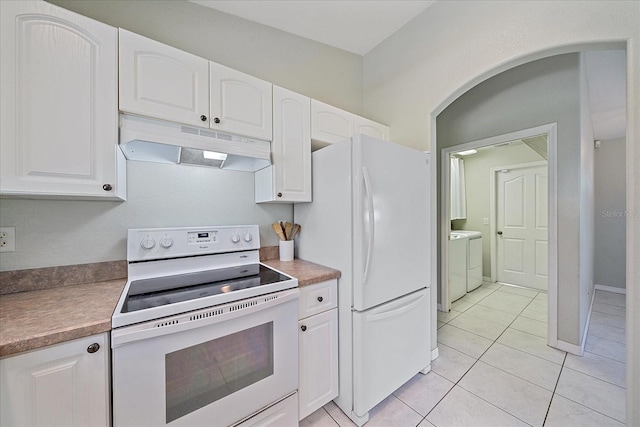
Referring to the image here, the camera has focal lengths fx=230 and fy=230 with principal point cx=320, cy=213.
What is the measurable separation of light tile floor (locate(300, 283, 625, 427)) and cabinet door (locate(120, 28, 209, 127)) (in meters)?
2.05

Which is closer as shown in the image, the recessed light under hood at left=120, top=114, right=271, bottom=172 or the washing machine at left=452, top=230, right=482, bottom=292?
the recessed light under hood at left=120, top=114, right=271, bottom=172

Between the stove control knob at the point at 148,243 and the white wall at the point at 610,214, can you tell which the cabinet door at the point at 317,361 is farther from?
the white wall at the point at 610,214

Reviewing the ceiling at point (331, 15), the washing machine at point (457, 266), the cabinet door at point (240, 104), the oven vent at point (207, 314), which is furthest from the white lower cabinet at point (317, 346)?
the washing machine at point (457, 266)

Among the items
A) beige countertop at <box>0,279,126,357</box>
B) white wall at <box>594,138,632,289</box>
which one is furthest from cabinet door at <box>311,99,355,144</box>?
white wall at <box>594,138,632,289</box>

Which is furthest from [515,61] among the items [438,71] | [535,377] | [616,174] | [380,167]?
[616,174]

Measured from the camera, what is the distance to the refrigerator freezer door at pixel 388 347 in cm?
143

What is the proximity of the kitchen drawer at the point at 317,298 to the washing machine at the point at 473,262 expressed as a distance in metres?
3.05

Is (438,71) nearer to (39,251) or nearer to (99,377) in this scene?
(99,377)

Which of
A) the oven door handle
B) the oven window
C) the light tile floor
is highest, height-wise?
the oven door handle

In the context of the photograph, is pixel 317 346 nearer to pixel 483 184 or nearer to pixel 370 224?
pixel 370 224

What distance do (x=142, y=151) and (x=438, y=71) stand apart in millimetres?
2233

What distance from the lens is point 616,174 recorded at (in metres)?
3.84

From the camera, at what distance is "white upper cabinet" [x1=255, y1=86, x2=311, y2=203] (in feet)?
5.43

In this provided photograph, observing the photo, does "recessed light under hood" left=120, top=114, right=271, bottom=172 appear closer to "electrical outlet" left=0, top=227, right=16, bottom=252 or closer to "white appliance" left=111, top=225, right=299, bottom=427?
"white appliance" left=111, top=225, right=299, bottom=427
